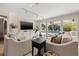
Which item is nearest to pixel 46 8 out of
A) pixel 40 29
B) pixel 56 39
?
pixel 40 29

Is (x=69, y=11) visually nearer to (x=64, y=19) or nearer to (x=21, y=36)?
(x=64, y=19)

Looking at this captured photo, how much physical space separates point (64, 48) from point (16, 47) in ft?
3.18

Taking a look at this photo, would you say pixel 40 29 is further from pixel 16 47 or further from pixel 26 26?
pixel 16 47

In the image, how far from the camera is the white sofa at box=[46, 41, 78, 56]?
6.22 feet

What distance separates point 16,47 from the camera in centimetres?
199

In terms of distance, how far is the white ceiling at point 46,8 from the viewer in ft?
6.23

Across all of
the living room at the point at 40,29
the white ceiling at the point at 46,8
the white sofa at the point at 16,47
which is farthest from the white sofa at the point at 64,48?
the white ceiling at the point at 46,8

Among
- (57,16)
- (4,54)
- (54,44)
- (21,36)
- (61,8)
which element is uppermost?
(61,8)

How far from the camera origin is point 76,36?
73.8 inches

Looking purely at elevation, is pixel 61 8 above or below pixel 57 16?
above

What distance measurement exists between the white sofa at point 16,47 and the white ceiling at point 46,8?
0.60 metres

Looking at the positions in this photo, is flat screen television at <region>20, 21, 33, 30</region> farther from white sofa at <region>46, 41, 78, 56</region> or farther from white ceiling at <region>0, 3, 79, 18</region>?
white sofa at <region>46, 41, 78, 56</region>

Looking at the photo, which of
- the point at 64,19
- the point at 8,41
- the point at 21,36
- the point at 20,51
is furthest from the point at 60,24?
the point at 8,41

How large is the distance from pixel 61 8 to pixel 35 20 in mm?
568
